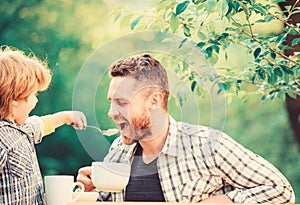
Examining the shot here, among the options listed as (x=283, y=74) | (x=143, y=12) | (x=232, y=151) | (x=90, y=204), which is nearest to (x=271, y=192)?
(x=232, y=151)

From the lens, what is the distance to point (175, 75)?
2.49m

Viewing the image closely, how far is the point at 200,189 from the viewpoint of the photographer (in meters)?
2.42

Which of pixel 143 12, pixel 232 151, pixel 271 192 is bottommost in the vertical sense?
pixel 271 192

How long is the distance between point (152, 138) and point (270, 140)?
502mm

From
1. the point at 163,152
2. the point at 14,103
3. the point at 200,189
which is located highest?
the point at 14,103

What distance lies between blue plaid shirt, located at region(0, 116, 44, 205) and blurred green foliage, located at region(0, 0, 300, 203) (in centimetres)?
42

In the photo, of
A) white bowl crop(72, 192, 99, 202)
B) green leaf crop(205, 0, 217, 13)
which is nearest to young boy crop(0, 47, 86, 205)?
white bowl crop(72, 192, 99, 202)

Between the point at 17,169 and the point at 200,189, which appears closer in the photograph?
the point at 17,169

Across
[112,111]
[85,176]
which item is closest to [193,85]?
[112,111]

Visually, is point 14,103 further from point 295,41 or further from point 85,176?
point 295,41

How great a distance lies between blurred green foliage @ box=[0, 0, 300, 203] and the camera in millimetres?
2555

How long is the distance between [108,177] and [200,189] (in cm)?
38

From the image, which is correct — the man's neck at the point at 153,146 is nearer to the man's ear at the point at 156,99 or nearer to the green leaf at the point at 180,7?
the man's ear at the point at 156,99

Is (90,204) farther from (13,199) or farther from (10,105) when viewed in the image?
(10,105)
